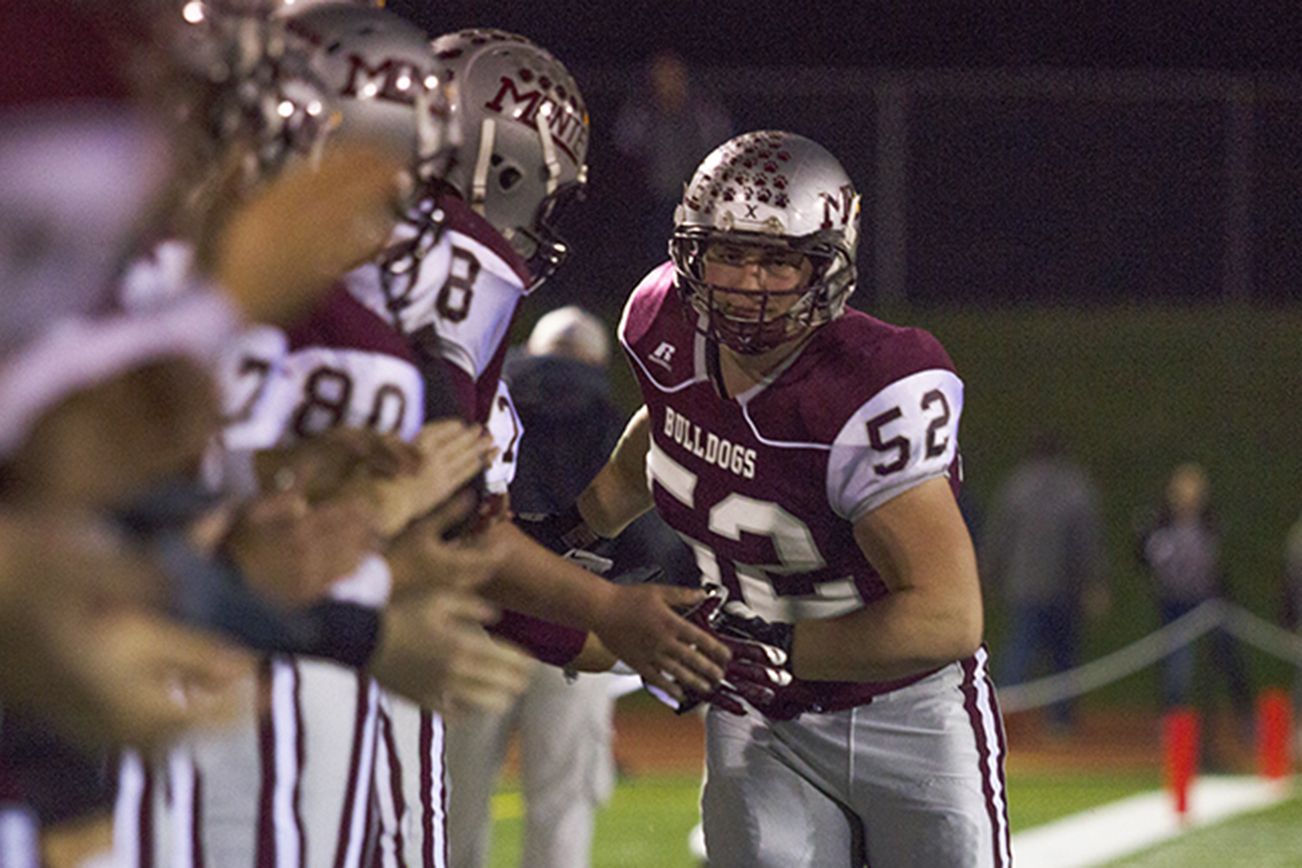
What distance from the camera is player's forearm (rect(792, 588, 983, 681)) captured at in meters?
3.58

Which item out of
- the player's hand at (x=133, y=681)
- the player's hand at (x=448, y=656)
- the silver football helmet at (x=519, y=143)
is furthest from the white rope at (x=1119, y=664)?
the player's hand at (x=133, y=681)

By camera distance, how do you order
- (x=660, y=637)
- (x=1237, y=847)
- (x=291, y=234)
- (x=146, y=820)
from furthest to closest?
(x=1237, y=847) → (x=660, y=637) → (x=146, y=820) → (x=291, y=234)

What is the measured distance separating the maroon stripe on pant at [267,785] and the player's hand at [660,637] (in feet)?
2.04

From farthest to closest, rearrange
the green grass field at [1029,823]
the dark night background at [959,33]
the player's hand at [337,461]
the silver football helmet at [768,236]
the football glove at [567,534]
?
1. the dark night background at [959,33]
2. the green grass field at [1029,823]
3. the football glove at [567,534]
4. the silver football helmet at [768,236]
5. the player's hand at [337,461]

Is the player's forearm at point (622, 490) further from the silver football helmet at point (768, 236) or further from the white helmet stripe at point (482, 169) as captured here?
the white helmet stripe at point (482, 169)

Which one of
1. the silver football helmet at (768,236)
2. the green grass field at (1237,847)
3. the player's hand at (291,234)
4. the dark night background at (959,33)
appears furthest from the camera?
the dark night background at (959,33)

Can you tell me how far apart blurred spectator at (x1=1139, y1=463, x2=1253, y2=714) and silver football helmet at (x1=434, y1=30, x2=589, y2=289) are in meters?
8.51

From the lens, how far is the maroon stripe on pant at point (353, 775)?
2.80m

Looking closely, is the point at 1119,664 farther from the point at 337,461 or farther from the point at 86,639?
the point at 86,639

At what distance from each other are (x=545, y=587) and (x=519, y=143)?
82 centimetres

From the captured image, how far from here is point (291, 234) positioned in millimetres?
1773

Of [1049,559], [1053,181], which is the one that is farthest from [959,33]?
[1049,559]

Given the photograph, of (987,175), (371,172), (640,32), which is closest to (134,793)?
(371,172)

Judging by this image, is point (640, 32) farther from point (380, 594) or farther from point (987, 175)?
point (380, 594)
